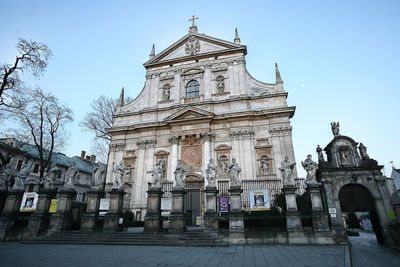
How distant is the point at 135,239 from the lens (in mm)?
9984

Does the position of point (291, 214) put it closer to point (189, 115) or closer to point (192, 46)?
point (189, 115)

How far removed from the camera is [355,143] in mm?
11688

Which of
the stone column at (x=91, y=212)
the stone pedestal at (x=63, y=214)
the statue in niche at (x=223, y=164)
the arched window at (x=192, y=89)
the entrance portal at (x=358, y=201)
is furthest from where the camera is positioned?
the arched window at (x=192, y=89)

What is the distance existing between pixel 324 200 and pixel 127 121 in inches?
747

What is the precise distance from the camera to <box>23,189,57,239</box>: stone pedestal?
11.7 metres

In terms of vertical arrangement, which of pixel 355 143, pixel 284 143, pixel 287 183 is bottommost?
pixel 287 183

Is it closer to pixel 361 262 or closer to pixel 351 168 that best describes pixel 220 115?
→ pixel 351 168

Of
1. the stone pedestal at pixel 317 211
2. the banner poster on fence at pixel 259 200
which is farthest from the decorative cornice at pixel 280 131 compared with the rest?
the banner poster on fence at pixel 259 200

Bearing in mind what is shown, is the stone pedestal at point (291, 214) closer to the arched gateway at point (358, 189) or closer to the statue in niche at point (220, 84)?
the arched gateway at point (358, 189)

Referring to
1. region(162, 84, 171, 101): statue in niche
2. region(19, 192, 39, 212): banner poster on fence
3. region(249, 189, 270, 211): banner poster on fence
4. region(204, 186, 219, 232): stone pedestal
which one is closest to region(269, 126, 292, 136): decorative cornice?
region(249, 189, 270, 211): banner poster on fence

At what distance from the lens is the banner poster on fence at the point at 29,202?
13.2 m

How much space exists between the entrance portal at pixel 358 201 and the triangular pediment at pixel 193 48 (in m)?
16.4

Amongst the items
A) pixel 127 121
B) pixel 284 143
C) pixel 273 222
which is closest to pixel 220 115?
pixel 284 143

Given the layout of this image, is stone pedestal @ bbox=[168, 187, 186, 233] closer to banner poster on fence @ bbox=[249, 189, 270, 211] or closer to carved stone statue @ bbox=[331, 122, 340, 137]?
banner poster on fence @ bbox=[249, 189, 270, 211]
